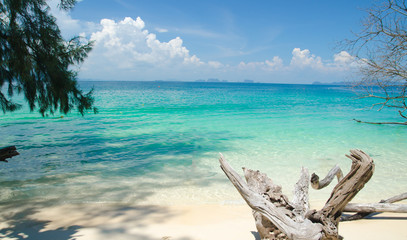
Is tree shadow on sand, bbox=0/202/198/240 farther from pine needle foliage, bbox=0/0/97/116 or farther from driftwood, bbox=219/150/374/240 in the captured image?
pine needle foliage, bbox=0/0/97/116

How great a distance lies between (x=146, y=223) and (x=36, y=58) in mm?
4878

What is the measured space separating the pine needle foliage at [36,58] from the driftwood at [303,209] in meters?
5.49

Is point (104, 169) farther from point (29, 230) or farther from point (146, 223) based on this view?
point (146, 223)

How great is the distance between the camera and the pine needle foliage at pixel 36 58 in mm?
5742

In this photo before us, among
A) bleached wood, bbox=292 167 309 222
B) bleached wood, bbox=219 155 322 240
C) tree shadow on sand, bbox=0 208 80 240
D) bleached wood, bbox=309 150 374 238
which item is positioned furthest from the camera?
tree shadow on sand, bbox=0 208 80 240

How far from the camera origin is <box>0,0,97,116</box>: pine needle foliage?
226 inches

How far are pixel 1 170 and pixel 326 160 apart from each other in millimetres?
9814

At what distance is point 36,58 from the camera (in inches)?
246

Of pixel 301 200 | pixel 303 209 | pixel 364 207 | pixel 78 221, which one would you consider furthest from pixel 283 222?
pixel 78 221

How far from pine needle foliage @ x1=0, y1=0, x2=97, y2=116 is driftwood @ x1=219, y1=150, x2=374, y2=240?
5485mm

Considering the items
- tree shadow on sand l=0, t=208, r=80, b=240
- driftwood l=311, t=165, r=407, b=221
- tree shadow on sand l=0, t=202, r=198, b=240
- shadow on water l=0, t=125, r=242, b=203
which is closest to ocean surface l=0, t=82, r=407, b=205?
shadow on water l=0, t=125, r=242, b=203

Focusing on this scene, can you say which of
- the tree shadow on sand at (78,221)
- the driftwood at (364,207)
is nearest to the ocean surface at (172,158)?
the tree shadow on sand at (78,221)

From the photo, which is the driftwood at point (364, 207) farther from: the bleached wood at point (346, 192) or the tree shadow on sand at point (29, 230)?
the tree shadow on sand at point (29, 230)

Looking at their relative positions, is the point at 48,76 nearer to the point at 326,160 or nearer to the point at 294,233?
the point at 294,233
